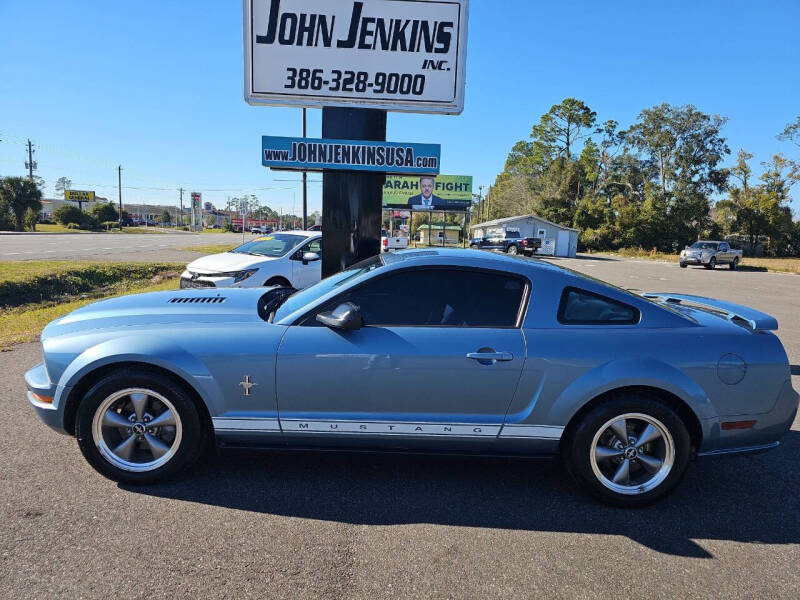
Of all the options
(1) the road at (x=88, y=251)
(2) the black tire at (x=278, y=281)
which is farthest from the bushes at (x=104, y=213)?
(2) the black tire at (x=278, y=281)

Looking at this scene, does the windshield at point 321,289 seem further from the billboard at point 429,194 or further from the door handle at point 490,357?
the billboard at point 429,194

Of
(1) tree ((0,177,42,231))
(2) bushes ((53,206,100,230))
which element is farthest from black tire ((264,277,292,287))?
(2) bushes ((53,206,100,230))

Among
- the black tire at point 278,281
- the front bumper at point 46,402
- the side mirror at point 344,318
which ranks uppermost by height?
the side mirror at point 344,318

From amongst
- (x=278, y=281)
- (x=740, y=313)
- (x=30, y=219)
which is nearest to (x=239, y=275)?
(x=278, y=281)

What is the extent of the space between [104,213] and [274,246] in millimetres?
75286

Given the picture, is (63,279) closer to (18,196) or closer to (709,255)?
(709,255)

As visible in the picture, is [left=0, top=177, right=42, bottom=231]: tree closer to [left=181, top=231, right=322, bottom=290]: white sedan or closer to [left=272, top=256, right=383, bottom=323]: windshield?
[left=181, top=231, right=322, bottom=290]: white sedan

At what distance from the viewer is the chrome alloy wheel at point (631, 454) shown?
3076 mm

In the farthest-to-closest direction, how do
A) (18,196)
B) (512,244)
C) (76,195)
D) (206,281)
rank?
(76,195)
(18,196)
(512,244)
(206,281)

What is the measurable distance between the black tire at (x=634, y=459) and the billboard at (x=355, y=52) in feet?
15.4

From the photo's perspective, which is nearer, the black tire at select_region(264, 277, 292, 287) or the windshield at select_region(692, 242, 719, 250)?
the black tire at select_region(264, 277, 292, 287)

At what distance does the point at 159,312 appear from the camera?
11.0ft

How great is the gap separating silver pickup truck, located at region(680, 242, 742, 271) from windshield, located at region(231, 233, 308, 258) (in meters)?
30.7

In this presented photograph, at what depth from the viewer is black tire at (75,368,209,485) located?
10.0 feet
